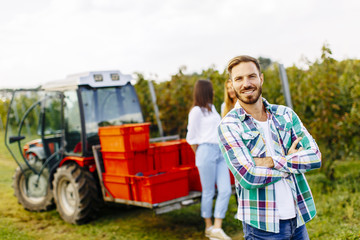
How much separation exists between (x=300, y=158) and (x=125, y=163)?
320cm

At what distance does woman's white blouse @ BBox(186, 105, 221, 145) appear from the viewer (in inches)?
195

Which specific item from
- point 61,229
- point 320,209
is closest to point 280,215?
point 320,209

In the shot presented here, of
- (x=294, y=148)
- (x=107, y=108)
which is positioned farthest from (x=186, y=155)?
(x=294, y=148)

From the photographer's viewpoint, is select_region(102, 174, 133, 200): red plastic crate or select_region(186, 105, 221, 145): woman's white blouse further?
select_region(102, 174, 133, 200): red plastic crate

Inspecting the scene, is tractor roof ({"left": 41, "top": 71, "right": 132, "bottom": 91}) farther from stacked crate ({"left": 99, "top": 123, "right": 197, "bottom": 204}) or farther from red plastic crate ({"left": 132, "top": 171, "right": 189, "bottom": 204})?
red plastic crate ({"left": 132, "top": 171, "right": 189, "bottom": 204})

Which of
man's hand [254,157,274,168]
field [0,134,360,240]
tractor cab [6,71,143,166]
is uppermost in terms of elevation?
tractor cab [6,71,143,166]

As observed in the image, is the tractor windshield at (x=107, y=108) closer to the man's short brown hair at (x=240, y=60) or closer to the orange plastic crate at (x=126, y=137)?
the orange plastic crate at (x=126, y=137)

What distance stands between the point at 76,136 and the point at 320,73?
158 inches

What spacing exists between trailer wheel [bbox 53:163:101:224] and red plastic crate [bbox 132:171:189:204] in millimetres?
1008

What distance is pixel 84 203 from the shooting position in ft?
19.3

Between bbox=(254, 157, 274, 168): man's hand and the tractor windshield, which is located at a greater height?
the tractor windshield

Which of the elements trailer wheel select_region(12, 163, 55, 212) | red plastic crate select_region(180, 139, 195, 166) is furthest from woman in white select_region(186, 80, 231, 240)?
trailer wheel select_region(12, 163, 55, 212)

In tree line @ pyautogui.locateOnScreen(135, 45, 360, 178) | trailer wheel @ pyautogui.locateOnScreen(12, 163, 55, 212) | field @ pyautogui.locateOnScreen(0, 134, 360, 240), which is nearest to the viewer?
field @ pyautogui.locateOnScreen(0, 134, 360, 240)

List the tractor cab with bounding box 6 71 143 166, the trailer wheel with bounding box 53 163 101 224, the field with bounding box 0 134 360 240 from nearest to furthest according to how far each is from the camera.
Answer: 1. the field with bounding box 0 134 360 240
2. the trailer wheel with bounding box 53 163 101 224
3. the tractor cab with bounding box 6 71 143 166
